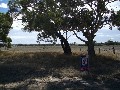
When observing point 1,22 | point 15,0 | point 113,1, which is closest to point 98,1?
point 113,1

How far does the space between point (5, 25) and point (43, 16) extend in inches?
375

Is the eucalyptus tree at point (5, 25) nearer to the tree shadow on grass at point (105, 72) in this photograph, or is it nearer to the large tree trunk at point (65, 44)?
the large tree trunk at point (65, 44)

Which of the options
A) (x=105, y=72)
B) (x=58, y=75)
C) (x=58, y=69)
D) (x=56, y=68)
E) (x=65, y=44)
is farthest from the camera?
(x=65, y=44)

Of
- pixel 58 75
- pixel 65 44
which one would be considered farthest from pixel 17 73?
pixel 65 44

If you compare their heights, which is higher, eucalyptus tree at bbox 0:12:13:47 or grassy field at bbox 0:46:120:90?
eucalyptus tree at bbox 0:12:13:47

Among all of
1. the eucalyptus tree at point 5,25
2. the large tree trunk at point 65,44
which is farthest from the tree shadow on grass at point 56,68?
the eucalyptus tree at point 5,25

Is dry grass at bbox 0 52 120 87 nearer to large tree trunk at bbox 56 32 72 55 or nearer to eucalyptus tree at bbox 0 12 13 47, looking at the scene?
large tree trunk at bbox 56 32 72 55

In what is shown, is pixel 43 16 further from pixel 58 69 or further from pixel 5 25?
pixel 5 25

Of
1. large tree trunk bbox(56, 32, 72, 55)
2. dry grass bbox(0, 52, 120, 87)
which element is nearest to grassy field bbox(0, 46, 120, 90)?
dry grass bbox(0, 52, 120, 87)

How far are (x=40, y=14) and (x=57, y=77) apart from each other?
842 centimetres

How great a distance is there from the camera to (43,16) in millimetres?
29156

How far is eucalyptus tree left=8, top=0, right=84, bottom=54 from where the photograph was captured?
2864cm

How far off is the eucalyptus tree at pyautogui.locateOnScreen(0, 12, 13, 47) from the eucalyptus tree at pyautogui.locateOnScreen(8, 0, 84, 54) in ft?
5.84

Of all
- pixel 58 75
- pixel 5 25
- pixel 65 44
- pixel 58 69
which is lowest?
pixel 58 75
